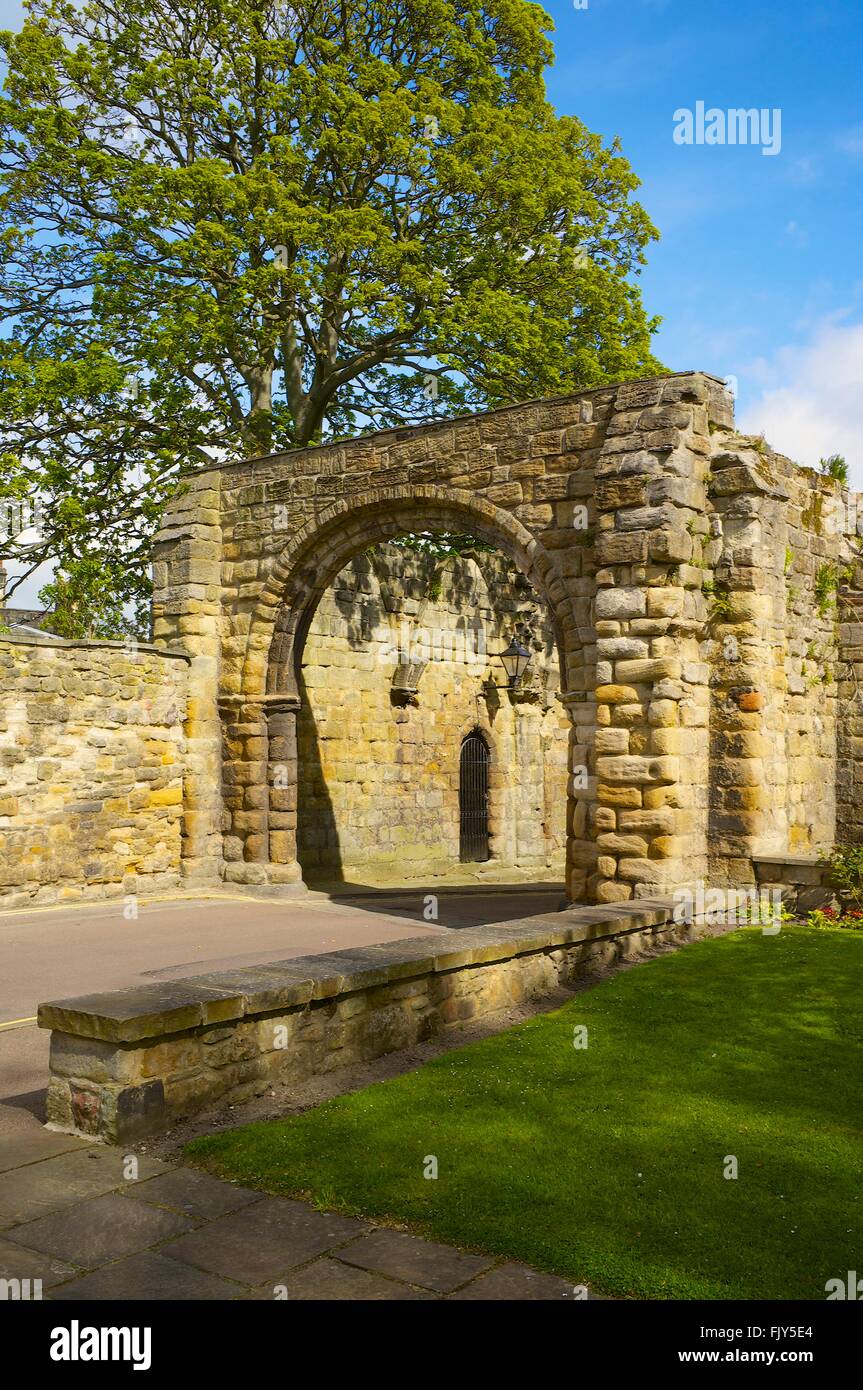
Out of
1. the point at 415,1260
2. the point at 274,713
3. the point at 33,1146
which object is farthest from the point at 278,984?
the point at 274,713

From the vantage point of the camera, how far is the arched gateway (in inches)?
378

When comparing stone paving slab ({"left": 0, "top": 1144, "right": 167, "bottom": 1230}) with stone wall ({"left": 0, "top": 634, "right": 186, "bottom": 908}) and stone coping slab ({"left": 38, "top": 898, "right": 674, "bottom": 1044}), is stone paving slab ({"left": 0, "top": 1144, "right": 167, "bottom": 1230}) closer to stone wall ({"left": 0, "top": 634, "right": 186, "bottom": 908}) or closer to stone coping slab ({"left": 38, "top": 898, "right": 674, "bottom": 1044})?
stone coping slab ({"left": 38, "top": 898, "right": 674, "bottom": 1044})

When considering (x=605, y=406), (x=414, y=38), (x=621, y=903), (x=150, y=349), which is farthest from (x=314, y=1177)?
(x=414, y=38)

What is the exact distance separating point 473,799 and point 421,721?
6.83ft

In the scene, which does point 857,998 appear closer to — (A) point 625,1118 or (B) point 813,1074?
(B) point 813,1074

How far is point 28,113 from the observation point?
605 inches

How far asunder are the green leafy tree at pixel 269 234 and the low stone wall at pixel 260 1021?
1044 cm

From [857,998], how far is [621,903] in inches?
93.8

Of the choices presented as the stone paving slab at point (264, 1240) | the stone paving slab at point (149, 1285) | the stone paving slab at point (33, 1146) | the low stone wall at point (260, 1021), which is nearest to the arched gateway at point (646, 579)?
the low stone wall at point (260, 1021)

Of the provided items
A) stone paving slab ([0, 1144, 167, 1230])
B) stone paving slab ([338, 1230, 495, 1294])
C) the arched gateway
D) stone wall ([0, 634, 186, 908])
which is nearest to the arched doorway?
stone wall ([0, 634, 186, 908])

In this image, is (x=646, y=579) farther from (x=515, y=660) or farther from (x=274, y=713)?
(x=515, y=660)

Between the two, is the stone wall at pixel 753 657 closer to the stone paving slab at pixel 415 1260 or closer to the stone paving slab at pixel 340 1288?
the stone paving slab at pixel 415 1260

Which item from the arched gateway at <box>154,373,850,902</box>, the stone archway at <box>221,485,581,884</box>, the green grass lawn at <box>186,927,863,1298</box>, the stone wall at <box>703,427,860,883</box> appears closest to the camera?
the green grass lawn at <box>186,927,863,1298</box>

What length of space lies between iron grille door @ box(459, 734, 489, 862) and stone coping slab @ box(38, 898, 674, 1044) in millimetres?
11259
